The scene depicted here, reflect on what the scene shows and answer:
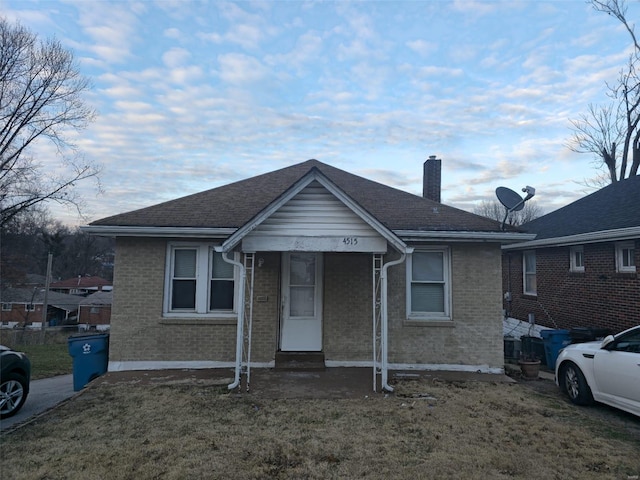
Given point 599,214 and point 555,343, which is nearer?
point 555,343

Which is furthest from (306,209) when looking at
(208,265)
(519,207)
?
(519,207)

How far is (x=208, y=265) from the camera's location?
8977 millimetres

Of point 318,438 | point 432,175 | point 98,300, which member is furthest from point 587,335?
point 98,300

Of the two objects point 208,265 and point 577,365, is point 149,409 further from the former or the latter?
point 577,365

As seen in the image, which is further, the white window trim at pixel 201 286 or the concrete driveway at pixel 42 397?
the white window trim at pixel 201 286

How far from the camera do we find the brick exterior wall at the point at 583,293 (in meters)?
10.1

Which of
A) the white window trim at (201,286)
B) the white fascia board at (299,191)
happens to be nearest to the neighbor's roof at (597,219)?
the white fascia board at (299,191)

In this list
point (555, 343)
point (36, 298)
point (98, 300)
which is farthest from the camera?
point (36, 298)

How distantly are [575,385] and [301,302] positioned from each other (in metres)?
5.26

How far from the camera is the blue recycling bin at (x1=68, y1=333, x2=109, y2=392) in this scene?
8.41 meters

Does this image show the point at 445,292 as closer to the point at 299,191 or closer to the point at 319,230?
the point at 319,230

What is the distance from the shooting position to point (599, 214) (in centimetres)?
1247

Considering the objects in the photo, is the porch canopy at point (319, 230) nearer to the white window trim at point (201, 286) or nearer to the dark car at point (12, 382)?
the white window trim at point (201, 286)

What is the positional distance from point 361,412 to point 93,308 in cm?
5204
